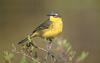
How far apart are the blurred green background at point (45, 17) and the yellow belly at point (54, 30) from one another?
3100 mm

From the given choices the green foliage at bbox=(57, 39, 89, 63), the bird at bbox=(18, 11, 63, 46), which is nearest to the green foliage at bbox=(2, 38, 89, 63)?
the green foliage at bbox=(57, 39, 89, 63)

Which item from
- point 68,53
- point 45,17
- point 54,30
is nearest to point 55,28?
point 54,30

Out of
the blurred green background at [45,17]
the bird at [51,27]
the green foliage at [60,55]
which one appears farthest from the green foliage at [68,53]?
the blurred green background at [45,17]

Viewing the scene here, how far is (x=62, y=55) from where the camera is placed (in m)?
1.95

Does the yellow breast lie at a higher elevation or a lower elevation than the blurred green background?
higher

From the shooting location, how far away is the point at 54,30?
335 cm

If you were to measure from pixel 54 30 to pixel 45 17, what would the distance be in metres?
3.25

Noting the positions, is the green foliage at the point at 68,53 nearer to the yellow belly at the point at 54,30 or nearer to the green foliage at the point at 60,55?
the green foliage at the point at 60,55

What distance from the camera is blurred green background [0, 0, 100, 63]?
6.70 meters

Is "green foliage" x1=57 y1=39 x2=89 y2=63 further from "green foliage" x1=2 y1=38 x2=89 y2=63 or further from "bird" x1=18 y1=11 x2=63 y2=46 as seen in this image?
"bird" x1=18 y1=11 x2=63 y2=46

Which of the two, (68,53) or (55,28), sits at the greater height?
(68,53)

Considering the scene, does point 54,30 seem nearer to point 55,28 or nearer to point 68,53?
point 55,28

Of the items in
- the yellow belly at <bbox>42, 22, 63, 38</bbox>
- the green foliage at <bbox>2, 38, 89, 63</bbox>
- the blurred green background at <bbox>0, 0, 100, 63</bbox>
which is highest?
the green foliage at <bbox>2, 38, 89, 63</bbox>

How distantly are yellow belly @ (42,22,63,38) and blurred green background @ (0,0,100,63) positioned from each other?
3.10 m
